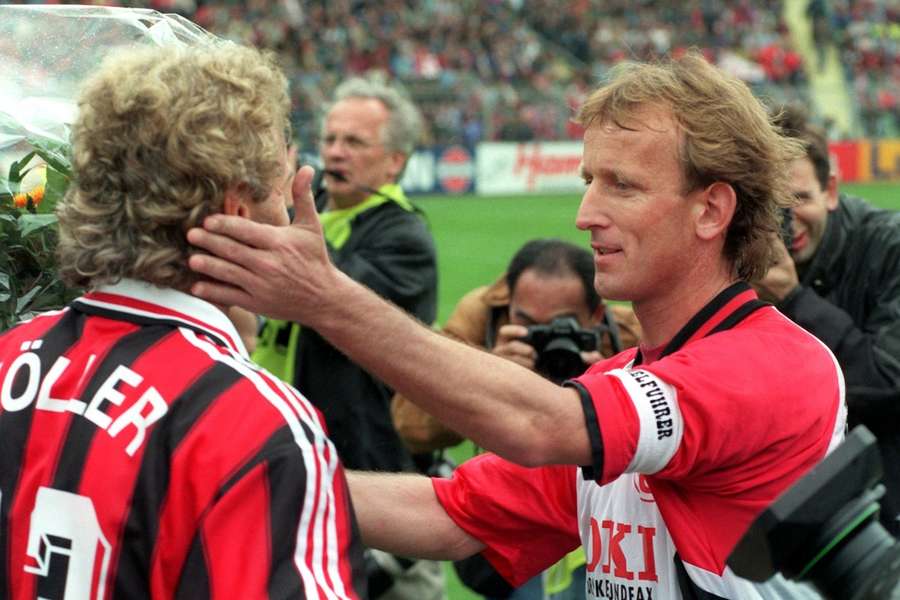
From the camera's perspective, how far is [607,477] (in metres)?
2.35

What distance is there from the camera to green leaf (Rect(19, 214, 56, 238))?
242 centimetres

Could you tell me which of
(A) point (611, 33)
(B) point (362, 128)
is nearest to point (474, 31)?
(A) point (611, 33)

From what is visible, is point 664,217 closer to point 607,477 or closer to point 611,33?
point 607,477

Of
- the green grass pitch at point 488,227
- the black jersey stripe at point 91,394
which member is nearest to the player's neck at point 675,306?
the black jersey stripe at point 91,394

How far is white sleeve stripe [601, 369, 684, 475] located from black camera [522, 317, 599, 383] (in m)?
1.65

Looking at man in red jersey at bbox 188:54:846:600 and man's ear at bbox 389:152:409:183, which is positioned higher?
man in red jersey at bbox 188:54:846:600

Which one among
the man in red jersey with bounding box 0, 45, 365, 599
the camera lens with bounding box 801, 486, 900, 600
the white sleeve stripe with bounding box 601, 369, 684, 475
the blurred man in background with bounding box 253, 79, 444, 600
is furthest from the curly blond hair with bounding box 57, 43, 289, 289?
the blurred man in background with bounding box 253, 79, 444, 600

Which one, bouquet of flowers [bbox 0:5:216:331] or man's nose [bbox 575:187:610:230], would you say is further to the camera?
man's nose [bbox 575:187:610:230]

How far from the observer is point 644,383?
239 centimetres

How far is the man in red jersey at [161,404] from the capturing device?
1.82 m

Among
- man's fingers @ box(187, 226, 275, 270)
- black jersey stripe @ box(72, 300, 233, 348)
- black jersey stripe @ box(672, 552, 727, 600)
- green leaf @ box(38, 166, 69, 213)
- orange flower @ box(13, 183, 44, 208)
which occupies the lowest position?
black jersey stripe @ box(672, 552, 727, 600)

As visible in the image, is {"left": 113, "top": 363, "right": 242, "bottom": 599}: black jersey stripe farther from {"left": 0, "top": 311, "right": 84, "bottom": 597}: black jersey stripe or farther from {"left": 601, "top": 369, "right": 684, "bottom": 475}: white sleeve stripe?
{"left": 601, "top": 369, "right": 684, "bottom": 475}: white sleeve stripe

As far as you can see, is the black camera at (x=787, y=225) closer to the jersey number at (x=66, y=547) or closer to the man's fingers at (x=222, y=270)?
the man's fingers at (x=222, y=270)

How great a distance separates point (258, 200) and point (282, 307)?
178 millimetres
